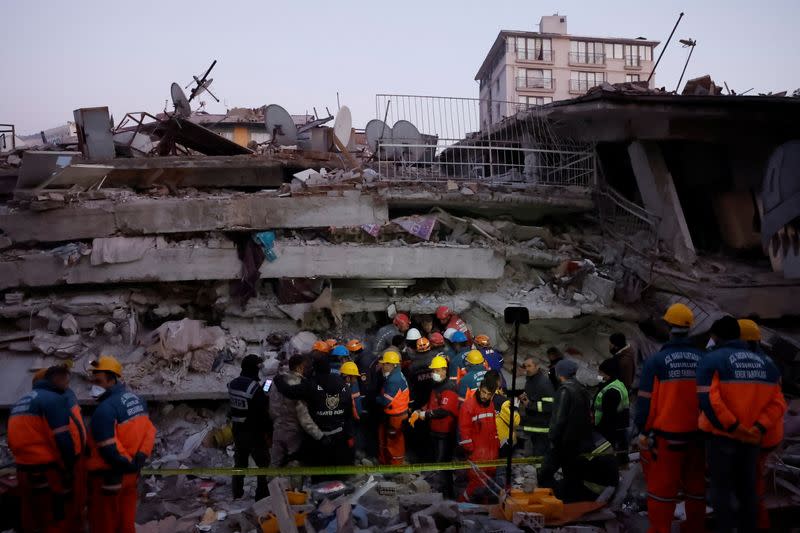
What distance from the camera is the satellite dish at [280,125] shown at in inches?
607

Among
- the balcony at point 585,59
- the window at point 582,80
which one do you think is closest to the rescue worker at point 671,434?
the window at point 582,80

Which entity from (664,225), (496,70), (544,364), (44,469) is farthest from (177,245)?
(496,70)

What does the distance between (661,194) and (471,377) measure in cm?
649

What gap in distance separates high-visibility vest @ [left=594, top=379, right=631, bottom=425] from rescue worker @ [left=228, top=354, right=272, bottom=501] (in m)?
3.72

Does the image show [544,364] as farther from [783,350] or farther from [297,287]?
[297,287]

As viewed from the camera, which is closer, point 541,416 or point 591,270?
point 541,416

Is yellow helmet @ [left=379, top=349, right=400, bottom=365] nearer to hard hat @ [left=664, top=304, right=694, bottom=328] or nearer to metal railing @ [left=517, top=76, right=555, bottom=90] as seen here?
hard hat @ [left=664, top=304, right=694, bottom=328]

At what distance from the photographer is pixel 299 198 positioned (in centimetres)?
1078

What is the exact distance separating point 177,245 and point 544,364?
711cm

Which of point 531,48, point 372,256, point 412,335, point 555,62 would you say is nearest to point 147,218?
point 372,256

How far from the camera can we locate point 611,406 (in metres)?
5.99

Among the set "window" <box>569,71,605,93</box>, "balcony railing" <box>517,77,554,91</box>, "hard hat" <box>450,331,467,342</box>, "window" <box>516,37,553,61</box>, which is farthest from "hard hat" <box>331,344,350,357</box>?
"window" <box>569,71,605,93</box>

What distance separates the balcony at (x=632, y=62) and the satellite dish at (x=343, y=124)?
45895mm

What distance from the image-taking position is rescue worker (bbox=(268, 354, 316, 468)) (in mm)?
6391
